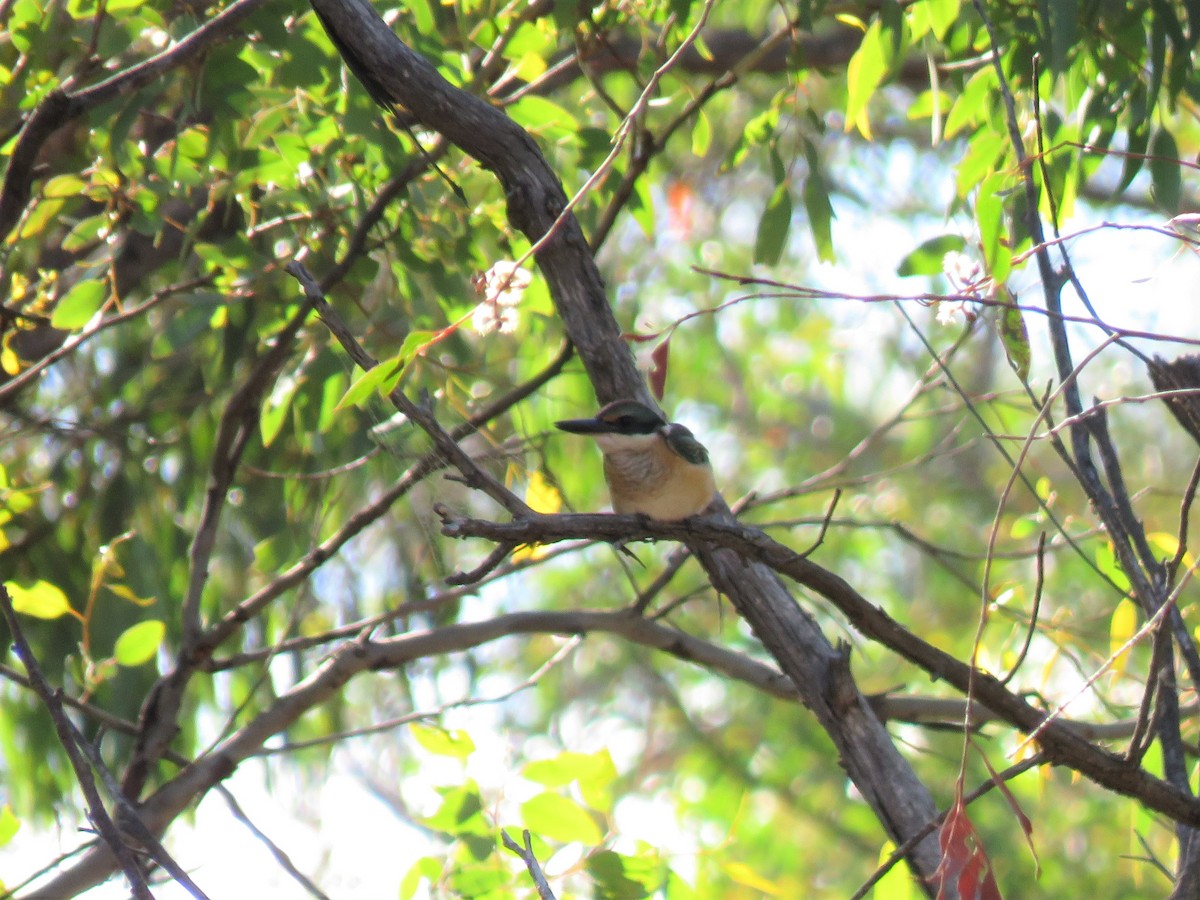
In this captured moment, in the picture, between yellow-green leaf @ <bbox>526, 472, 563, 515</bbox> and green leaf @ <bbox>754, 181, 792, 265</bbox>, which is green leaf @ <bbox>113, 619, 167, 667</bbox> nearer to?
yellow-green leaf @ <bbox>526, 472, 563, 515</bbox>

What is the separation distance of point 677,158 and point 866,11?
475 cm

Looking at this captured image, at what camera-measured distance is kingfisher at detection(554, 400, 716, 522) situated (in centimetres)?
296

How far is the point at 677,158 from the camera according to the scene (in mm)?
7625

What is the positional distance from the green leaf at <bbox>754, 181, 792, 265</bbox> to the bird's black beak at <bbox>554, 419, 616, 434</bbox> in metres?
0.53

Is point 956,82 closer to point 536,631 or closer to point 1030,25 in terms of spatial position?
point 1030,25

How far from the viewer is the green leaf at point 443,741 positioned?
292cm

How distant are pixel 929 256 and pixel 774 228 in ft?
1.41

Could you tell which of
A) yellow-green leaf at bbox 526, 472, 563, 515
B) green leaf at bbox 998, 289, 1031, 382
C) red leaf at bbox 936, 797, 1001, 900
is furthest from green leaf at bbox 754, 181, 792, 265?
red leaf at bbox 936, 797, 1001, 900

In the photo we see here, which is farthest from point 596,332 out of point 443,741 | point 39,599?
point 39,599

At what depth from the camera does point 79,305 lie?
120 inches

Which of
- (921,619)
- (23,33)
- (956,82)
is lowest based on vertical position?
(23,33)

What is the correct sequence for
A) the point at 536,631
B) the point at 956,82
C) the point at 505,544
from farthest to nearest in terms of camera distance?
the point at 956,82 < the point at 536,631 < the point at 505,544

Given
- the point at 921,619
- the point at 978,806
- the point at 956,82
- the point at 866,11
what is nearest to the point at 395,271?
the point at 866,11

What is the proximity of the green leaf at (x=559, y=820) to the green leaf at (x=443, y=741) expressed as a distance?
294mm
